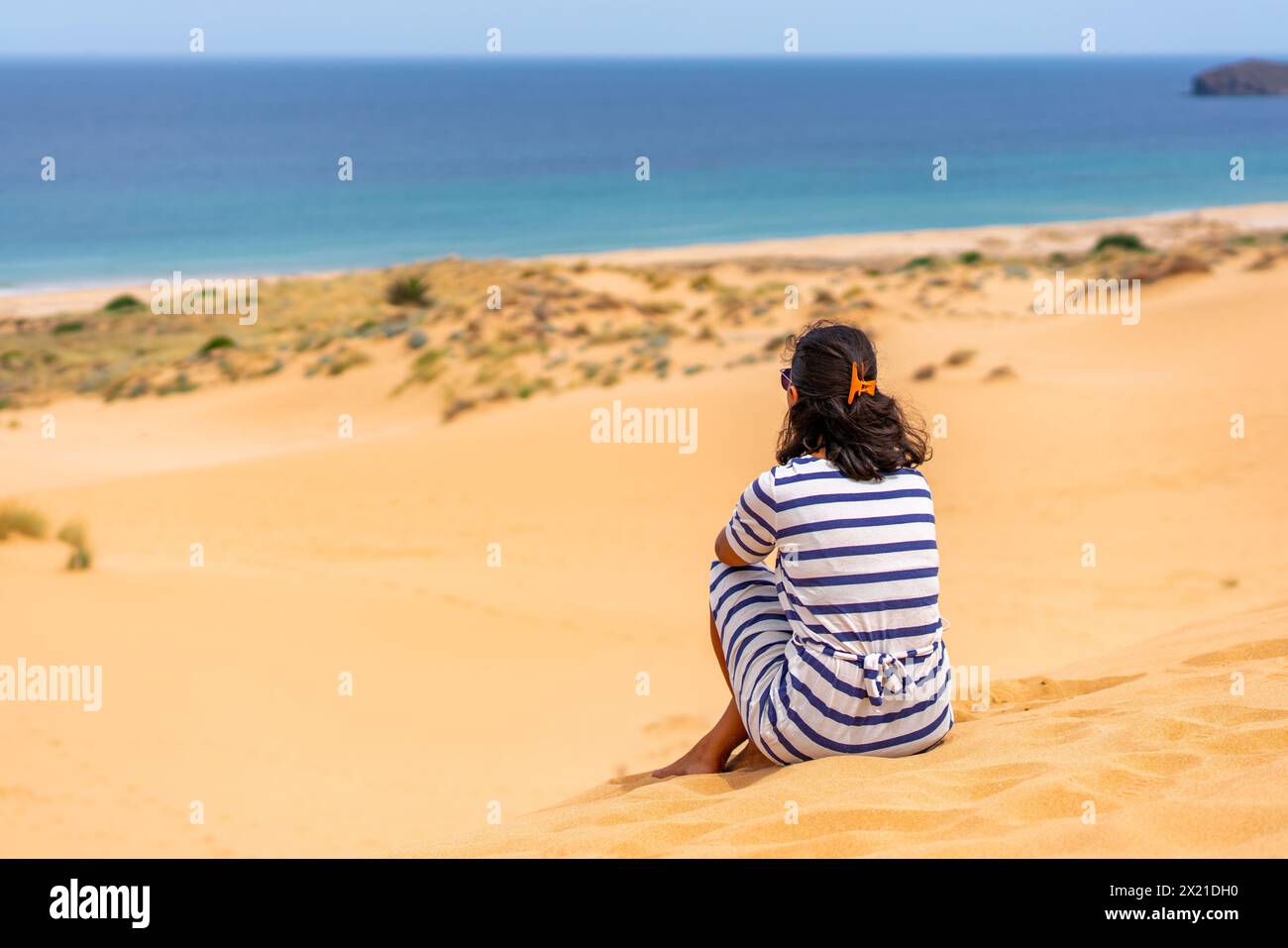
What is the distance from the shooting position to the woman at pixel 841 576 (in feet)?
10.3

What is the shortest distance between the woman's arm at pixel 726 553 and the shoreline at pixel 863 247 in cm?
2684

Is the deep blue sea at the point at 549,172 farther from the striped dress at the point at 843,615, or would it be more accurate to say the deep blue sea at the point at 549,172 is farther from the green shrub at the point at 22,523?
the striped dress at the point at 843,615

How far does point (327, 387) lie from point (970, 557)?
11814mm

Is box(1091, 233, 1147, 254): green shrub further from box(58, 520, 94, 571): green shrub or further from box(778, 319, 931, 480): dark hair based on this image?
box(778, 319, 931, 480): dark hair

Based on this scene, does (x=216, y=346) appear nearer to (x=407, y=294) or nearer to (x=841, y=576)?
(x=407, y=294)

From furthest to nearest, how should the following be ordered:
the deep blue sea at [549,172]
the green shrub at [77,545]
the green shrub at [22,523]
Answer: the deep blue sea at [549,172]
the green shrub at [22,523]
the green shrub at [77,545]

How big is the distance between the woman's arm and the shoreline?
26.8 m

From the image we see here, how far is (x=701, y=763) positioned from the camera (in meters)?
3.69

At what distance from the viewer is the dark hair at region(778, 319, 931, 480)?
3.21m

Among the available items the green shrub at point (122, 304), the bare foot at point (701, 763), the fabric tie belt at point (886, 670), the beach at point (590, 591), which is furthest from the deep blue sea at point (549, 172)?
the fabric tie belt at point (886, 670)

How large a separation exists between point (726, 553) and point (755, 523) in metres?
0.23

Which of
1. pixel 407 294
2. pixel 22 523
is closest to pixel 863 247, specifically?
pixel 407 294

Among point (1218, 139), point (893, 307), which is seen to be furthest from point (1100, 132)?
point (893, 307)

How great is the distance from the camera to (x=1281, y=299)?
1473 centimetres
